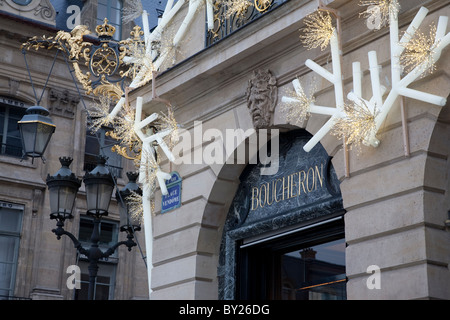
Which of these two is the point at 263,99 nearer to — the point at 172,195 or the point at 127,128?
the point at 172,195

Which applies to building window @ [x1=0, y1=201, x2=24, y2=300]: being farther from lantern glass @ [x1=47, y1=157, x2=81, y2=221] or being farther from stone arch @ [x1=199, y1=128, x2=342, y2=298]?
stone arch @ [x1=199, y1=128, x2=342, y2=298]

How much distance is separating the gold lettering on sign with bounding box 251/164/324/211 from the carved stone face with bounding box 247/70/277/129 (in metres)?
0.72

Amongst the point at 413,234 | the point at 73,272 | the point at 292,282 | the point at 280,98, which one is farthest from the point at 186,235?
the point at 73,272

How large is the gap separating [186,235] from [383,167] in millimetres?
3435

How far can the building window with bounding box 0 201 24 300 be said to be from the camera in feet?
82.2

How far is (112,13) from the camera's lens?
28578 mm

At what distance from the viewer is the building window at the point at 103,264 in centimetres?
2666

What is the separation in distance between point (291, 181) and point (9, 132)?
1767 centimetres

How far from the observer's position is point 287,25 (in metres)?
9.22

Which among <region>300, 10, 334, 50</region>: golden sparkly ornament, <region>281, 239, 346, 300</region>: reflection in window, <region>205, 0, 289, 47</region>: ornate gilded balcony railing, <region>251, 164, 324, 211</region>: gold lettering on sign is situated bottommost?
<region>281, 239, 346, 300</region>: reflection in window

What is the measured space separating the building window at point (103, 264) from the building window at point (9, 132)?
10.2 ft

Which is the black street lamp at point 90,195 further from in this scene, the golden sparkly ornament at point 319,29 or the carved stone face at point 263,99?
the golden sparkly ornament at point 319,29
